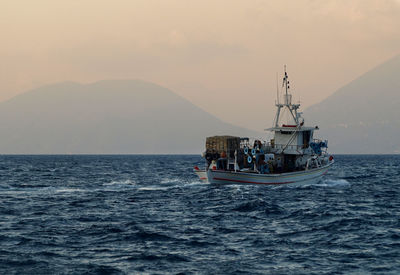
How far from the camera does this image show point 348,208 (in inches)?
1419

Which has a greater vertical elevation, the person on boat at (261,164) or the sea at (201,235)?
the person on boat at (261,164)

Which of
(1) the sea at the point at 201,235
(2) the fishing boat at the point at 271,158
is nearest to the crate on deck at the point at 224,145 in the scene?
(2) the fishing boat at the point at 271,158

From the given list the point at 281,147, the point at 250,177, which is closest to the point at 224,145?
the point at 250,177

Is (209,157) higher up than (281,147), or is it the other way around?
(281,147)

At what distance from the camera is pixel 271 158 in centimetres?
5441

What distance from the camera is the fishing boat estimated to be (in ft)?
167

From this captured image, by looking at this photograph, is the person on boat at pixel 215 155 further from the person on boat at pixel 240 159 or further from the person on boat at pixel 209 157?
the person on boat at pixel 240 159

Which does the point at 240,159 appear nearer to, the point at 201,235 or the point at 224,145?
the point at 224,145

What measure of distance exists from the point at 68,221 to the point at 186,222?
7.39 m

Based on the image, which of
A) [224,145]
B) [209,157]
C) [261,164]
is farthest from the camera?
[209,157]

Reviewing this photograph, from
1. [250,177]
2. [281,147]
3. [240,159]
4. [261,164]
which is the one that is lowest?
[250,177]

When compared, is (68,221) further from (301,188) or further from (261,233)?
(301,188)

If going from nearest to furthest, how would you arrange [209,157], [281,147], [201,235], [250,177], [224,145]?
[201,235]
[250,177]
[224,145]
[209,157]
[281,147]

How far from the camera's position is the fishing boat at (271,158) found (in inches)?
2002
